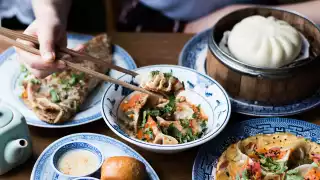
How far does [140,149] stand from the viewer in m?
1.36

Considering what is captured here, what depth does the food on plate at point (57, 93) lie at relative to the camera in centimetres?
141

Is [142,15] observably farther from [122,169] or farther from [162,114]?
[122,169]

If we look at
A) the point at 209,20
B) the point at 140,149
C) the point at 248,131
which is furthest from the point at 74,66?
the point at 209,20

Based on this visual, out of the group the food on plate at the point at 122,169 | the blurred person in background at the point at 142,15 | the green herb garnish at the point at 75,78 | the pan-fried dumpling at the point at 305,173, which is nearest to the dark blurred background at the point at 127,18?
the blurred person in background at the point at 142,15

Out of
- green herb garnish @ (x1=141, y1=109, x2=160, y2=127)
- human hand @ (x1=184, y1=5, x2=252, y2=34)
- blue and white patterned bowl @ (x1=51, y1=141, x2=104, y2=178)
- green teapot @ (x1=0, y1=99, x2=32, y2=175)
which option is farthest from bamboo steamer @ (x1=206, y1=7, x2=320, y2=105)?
green teapot @ (x1=0, y1=99, x2=32, y2=175)

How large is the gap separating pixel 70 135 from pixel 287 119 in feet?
2.22

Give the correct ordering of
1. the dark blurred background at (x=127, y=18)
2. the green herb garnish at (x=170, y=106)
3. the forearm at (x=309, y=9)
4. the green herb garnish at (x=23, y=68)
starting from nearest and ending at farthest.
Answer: the green herb garnish at (x=170, y=106), the green herb garnish at (x=23, y=68), the forearm at (x=309, y=9), the dark blurred background at (x=127, y=18)

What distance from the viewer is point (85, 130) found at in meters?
1.43

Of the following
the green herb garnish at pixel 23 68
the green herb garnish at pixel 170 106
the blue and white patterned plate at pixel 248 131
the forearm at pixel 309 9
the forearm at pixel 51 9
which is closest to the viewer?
the blue and white patterned plate at pixel 248 131

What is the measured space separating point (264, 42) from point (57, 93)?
707mm

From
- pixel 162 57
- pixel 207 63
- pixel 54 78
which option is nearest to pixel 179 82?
pixel 207 63

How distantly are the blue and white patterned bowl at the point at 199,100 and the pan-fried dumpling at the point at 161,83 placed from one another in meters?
0.05

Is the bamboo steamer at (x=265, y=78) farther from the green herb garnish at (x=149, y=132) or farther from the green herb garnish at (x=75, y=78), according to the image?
the green herb garnish at (x=75, y=78)

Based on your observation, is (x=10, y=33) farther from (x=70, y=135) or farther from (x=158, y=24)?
(x=158, y=24)
